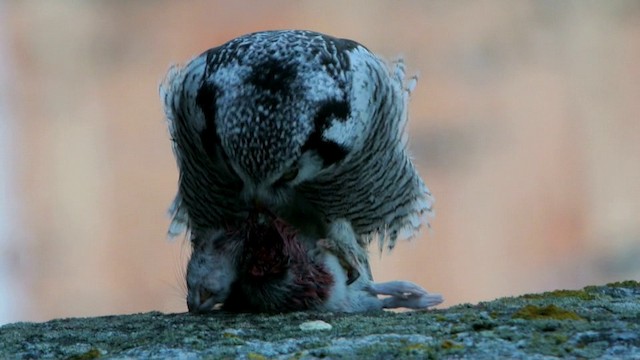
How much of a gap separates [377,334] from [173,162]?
4109mm

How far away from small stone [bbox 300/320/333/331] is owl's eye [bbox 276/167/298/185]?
705 mm

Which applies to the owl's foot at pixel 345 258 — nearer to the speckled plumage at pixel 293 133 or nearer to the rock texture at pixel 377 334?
the speckled plumage at pixel 293 133

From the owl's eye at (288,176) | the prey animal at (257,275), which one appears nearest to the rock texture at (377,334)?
the prey animal at (257,275)

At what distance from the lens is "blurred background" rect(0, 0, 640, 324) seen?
668 cm

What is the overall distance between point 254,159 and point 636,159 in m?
4.36

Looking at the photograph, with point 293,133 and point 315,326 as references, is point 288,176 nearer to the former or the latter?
point 293,133

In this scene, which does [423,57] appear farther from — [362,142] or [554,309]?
[554,309]

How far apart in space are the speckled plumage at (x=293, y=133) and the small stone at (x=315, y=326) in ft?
2.13

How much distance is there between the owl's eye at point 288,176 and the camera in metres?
3.63

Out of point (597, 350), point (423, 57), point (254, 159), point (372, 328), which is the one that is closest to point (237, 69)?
point (254, 159)

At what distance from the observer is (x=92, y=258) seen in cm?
682

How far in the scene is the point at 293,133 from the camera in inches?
138

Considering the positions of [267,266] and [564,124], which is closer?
[267,266]

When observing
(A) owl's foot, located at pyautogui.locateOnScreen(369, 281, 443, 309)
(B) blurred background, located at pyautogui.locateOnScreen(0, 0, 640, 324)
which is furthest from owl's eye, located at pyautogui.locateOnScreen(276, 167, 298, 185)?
(B) blurred background, located at pyautogui.locateOnScreen(0, 0, 640, 324)
